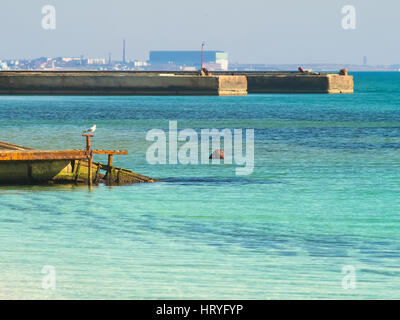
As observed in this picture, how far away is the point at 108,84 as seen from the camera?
11275 centimetres

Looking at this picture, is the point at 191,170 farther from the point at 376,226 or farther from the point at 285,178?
the point at 376,226

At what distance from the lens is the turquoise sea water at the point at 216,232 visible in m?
14.0

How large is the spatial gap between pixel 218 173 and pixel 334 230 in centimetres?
1153

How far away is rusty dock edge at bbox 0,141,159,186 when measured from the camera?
23.7 m

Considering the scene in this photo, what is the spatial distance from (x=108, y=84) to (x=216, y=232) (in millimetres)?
95360

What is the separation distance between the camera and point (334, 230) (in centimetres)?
1939

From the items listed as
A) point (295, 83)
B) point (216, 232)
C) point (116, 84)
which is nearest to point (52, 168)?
point (216, 232)

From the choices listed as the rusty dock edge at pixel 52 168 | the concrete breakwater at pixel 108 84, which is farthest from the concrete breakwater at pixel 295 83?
the rusty dock edge at pixel 52 168

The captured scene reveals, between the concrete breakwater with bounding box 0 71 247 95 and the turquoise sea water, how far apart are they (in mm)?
72205

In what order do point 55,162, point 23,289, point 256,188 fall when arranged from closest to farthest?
point 23,289 < point 55,162 < point 256,188

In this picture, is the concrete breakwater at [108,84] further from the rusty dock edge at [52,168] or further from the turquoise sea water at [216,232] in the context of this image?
the rusty dock edge at [52,168]

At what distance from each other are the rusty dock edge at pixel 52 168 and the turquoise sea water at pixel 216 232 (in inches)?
15.0

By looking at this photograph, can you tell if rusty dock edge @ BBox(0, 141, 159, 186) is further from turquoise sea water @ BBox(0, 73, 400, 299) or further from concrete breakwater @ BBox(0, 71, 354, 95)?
concrete breakwater @ BBox(0, 71, 354, 95)
